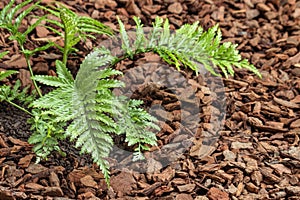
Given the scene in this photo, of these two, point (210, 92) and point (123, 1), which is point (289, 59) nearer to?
point (210, 92)

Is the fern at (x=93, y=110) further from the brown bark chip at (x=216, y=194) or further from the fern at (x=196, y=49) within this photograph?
the brown bark chip at (x=216, y=194)

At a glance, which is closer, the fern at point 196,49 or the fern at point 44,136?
the fern at point 44,136

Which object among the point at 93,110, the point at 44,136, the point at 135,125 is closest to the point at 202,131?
the point at 135,125

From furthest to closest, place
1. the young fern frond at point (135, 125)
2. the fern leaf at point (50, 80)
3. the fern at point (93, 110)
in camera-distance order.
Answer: the young fern frond at point (135, 125)
the fern leaf at point (50, 80)
the fern at point (93, 110)

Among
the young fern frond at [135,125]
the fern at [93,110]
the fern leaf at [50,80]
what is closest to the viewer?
the fern at [93,110]

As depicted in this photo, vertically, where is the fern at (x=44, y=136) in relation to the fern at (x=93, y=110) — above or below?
below

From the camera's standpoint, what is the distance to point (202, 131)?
2.96 meters

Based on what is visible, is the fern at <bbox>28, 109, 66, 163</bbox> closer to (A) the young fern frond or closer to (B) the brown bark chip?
(A) the young fern frond

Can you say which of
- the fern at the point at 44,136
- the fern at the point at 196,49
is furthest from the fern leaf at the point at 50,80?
the fern at the point at 196,49

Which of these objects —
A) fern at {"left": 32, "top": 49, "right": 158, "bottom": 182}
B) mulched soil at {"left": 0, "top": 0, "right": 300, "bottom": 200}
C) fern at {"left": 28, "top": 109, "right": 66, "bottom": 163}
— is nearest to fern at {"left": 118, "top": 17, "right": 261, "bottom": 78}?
fern at {"left": 32, "top": 49, "right": 158, "bottom": 182}

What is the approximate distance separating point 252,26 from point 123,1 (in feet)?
3.10

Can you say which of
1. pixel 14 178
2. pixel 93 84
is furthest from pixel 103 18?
pixel 14 178

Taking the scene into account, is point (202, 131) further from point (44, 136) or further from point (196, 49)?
point (44, 136)

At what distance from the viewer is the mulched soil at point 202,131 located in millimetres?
2648
